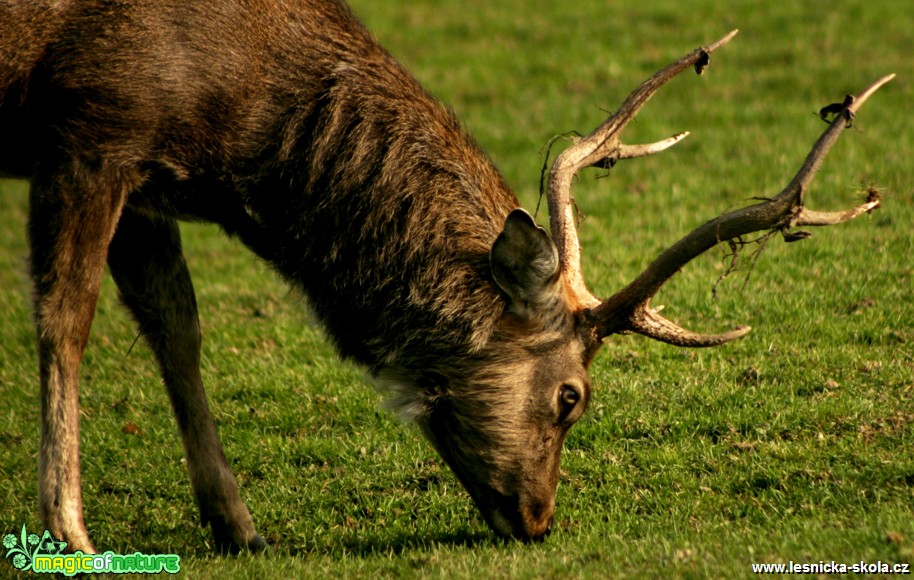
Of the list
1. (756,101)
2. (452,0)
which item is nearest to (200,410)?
(756,101)

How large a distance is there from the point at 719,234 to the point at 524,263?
83 cm

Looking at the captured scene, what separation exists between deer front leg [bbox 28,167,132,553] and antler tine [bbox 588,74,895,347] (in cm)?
219

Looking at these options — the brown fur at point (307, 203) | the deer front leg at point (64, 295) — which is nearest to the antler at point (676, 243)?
the brown fur at point (307, 203)

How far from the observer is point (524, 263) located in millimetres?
5246

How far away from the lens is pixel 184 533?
236 inches

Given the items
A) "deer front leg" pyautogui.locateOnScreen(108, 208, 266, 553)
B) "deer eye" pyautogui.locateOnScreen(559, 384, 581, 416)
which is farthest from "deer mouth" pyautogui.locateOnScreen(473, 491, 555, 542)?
"deer front leg" pyautogui.locateOnScreen(108, 208, 266, 553)

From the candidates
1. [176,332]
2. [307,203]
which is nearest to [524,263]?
[307,203]

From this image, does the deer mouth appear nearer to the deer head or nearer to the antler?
the deer head

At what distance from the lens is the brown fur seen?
17.1 feet

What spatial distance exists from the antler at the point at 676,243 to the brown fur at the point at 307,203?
0.24 meters

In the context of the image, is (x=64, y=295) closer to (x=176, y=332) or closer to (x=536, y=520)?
(x=176, y=332)

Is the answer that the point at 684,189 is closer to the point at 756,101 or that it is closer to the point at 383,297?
the point at 756,101

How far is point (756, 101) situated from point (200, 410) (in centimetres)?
838

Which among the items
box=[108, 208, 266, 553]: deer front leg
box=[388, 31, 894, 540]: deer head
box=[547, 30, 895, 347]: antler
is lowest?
box=[108, 208, 266, 553]: deer front leg
